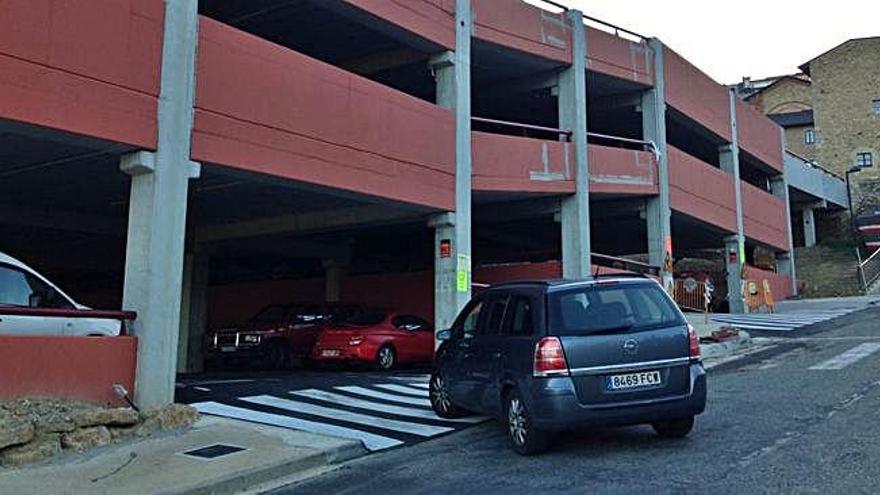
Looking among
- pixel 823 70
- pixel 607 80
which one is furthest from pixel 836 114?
pixel 607 80

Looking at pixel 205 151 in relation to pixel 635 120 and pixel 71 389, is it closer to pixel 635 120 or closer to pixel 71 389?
pixel 71 389

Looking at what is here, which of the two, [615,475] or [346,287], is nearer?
[615,475]

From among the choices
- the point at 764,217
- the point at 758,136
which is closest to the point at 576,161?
the point at 764,217

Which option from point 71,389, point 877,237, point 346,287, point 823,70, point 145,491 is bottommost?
point 145,491

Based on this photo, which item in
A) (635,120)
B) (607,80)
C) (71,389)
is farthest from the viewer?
(635,120)

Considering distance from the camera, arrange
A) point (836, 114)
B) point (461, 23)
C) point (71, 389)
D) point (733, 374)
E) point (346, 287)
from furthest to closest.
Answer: point (836, 114) → point (346, 287) → point (461, 23) → point (733, 374) → point (71, 389)

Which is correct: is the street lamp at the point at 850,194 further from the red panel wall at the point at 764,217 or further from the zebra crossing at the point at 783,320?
the zebra crossing at the point at 783,320

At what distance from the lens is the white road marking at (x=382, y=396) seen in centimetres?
1130

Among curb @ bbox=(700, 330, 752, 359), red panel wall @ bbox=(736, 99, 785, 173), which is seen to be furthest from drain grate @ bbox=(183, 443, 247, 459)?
red panel wall @ bbox=(736, 99, 785, 173)

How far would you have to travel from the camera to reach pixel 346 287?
2314 cm

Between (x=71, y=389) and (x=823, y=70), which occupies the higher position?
(x=823, y=70)

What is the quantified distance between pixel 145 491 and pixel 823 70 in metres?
56.2

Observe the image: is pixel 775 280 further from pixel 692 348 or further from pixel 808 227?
pixel 692 348

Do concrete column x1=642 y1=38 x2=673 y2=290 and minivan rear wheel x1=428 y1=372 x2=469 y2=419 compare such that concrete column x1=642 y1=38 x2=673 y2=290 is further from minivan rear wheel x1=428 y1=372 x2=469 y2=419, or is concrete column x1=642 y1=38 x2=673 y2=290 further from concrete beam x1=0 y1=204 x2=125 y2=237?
concrete beam x1=0 y1=204 x2=125 y2=237
